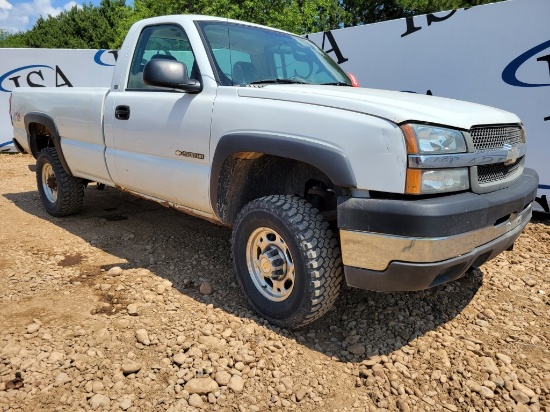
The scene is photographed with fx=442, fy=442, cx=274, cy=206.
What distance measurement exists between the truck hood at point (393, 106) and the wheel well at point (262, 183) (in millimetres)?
409

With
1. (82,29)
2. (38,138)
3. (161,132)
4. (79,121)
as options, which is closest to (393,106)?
(161,132)

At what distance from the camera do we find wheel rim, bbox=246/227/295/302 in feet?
8.73

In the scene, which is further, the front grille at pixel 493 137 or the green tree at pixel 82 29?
the green tree at pixel 82 29

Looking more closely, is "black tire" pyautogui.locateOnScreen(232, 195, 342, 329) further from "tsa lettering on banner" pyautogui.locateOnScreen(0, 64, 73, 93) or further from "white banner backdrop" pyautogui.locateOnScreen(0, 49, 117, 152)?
"tsa lettering on banner" pyautogui.locateOnScreen(0, 64, 73, 93)

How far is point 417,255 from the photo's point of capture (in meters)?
2.13

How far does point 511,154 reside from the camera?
255 centimetres

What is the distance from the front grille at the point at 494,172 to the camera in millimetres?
2398

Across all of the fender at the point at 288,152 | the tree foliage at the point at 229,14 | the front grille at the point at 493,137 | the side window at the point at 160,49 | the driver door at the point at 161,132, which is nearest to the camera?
the fender at the point at 288,152

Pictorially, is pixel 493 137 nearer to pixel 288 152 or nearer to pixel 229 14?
pixel 288 152

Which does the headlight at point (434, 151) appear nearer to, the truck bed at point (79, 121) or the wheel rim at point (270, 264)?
the wheel rim at point (270, 264)

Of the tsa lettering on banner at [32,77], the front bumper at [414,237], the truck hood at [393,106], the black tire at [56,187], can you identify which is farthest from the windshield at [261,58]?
the tsa lettering on banner at [32,77]

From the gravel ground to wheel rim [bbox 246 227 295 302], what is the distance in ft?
0.76

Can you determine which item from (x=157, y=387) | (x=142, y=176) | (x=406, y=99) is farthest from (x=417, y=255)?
(x=142, y=176)

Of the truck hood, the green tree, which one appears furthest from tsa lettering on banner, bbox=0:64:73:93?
the green tree
